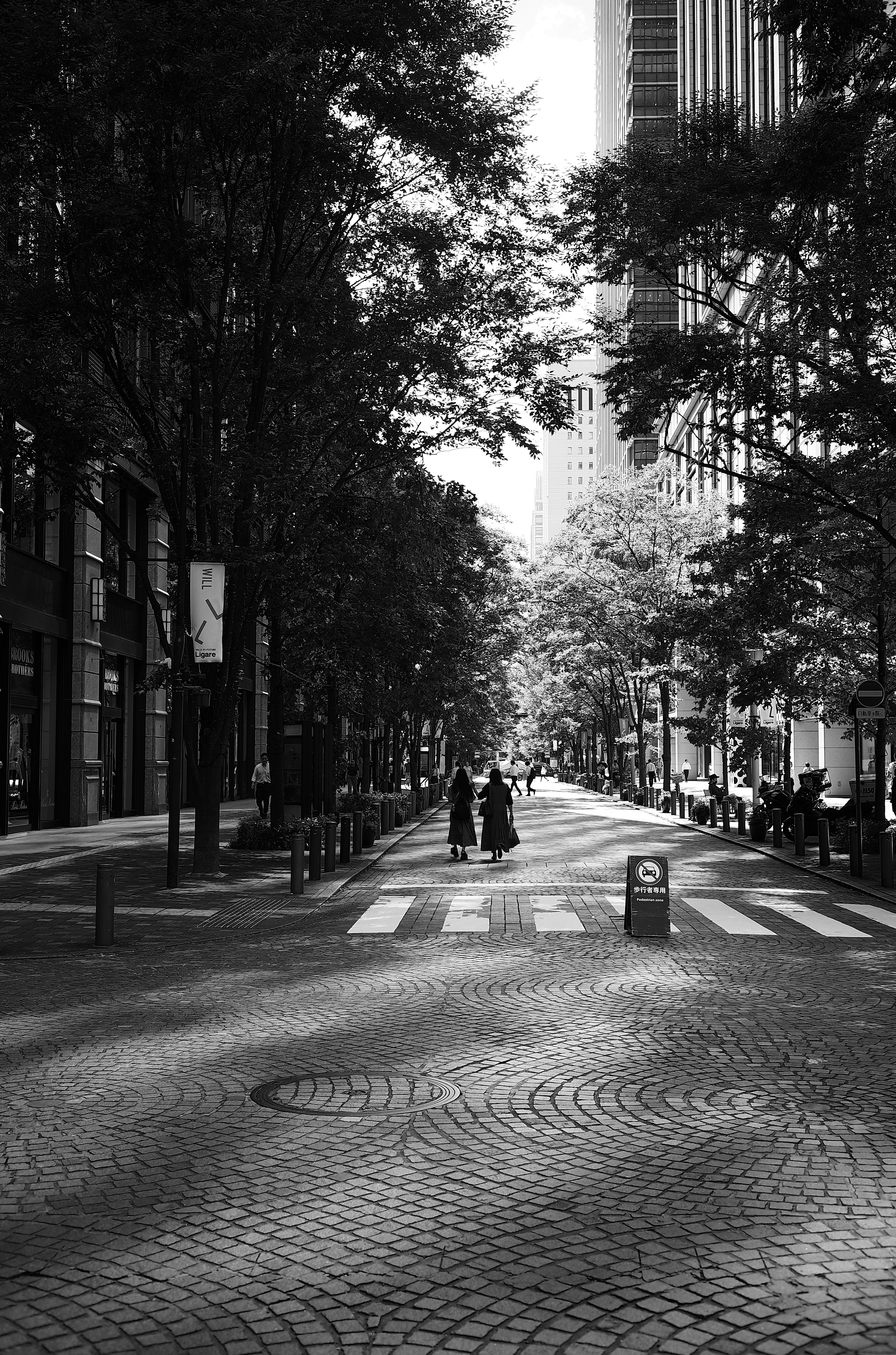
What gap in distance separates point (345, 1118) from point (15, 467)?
14675 millimetres

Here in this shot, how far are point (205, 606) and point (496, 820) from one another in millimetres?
7761

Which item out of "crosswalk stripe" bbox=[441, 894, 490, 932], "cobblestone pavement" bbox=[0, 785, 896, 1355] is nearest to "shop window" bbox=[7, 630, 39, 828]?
"crosswalk stripe" bbox=[441, 894, 490, 932]

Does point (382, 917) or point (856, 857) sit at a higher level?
point (856, 857)

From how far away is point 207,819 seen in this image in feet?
66.5

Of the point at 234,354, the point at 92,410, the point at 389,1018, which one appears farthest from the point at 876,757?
the point at 389,1018

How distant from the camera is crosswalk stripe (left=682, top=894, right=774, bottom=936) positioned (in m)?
14.0

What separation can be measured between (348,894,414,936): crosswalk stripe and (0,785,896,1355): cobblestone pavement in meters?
1.55

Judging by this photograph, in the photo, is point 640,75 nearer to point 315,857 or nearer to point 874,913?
point 315,857

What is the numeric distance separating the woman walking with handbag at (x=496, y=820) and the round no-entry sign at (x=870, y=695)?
6.39 m

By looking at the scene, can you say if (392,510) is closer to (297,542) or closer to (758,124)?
(297,542)

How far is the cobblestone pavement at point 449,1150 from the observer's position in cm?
412

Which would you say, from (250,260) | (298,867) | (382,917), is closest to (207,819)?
(298,867)

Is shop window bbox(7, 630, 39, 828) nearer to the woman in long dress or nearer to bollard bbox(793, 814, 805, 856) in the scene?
the woman in long dress

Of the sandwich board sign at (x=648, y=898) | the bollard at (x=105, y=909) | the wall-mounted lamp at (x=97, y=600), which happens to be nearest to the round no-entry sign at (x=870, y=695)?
the sandwich board sign at (x=648, y=898)
